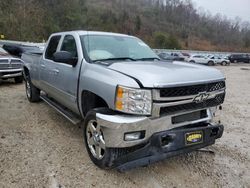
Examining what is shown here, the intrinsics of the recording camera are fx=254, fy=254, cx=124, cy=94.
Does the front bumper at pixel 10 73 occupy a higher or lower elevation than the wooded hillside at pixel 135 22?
lower

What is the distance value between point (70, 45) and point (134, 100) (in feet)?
7.04

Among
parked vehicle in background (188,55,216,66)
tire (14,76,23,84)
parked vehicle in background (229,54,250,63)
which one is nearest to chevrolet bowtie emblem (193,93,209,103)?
tire (14,76,23,84)

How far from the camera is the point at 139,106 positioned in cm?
291

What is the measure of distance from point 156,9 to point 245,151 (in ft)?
364

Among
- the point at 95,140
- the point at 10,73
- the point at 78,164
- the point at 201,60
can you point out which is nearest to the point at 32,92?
the point at 10,73

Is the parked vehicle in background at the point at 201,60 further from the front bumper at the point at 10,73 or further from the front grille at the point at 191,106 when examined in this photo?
the front grille at the point at 191,106

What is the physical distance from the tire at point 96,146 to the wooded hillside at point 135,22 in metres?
33.5

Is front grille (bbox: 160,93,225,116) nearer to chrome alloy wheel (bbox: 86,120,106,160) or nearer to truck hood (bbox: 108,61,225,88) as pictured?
truck hood (bbox: 108,61,225,88)

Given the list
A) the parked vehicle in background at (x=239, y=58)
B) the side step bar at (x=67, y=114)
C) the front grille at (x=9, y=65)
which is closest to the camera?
the side step bar at (x=67, y=114)

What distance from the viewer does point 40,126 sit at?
16.7 ft

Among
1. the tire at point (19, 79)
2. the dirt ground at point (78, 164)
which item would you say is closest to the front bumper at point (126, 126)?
the dirt ground at point (78, 164)

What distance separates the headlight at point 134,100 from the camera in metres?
2.88

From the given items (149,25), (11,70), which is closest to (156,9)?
(149,25)

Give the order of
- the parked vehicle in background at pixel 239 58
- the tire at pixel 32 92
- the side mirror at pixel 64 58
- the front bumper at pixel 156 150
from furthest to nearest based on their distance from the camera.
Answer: the parked vehicle in background at pixel 239 58 < the tire at pixel 32 92 < the side mirror at pixel 64 58 < the front bumper at pixel 156 150
